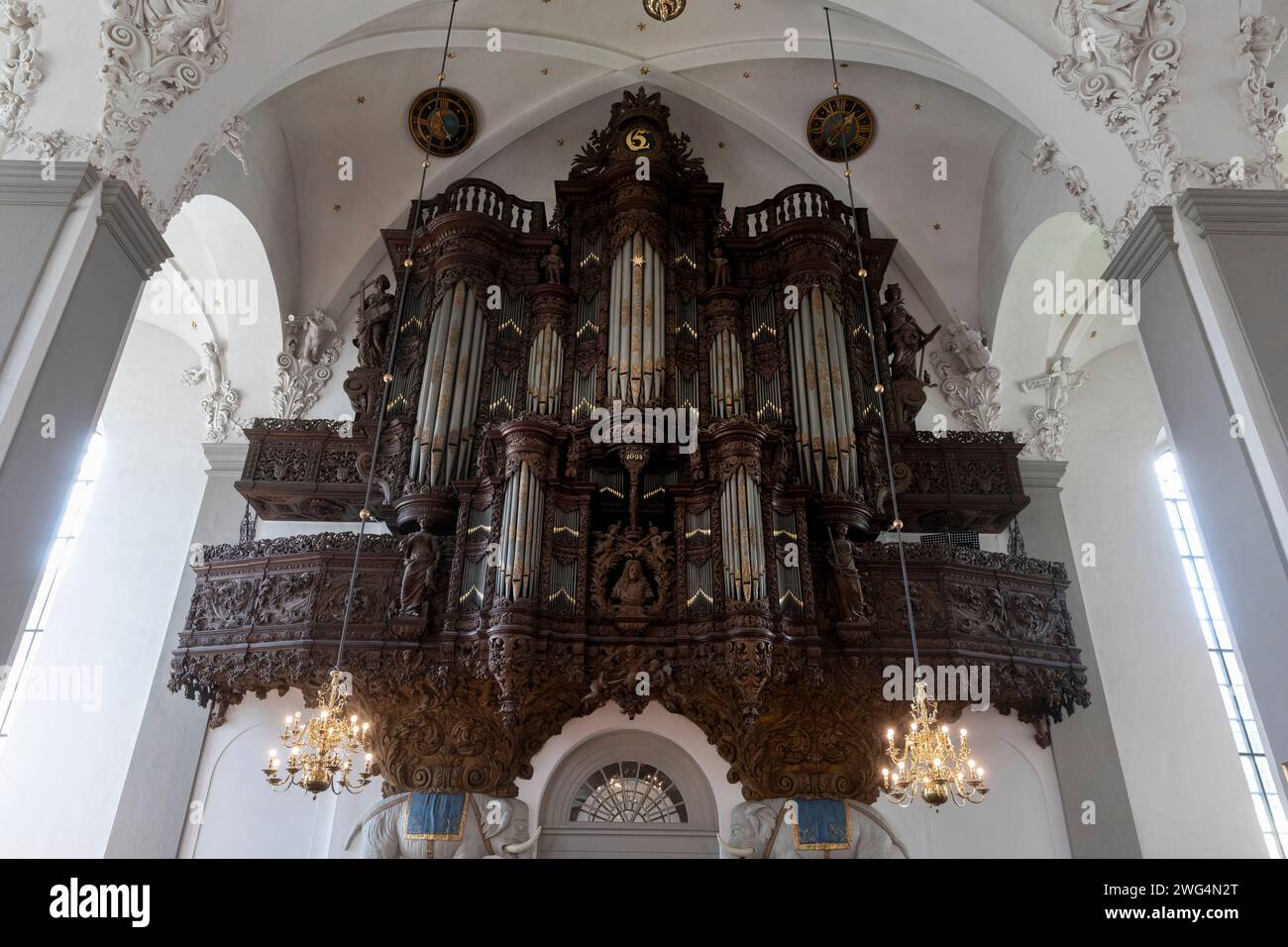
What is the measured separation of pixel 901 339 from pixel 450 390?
5.26 metres

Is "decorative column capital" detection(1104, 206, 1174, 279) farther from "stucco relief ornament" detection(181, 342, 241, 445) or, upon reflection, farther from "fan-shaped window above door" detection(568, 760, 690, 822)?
"stucco relief ornament" detection(181, 342, 241, 445)

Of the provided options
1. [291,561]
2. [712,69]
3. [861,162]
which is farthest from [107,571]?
[861,162]

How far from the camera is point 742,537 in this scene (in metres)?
7.73

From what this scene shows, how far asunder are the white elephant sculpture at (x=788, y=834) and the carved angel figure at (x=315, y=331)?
25.7 feet

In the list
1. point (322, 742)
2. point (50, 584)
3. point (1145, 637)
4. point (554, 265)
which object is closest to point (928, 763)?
point (322, 742)

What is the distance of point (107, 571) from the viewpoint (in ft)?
37.3

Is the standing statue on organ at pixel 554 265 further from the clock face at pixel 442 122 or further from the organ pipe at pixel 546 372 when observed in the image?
the clock face at pixel 442 122

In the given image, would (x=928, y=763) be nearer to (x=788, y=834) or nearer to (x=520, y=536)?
(x=788, y=834)

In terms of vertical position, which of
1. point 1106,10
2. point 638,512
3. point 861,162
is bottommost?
point 638,512

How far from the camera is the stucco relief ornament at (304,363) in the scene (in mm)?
11023

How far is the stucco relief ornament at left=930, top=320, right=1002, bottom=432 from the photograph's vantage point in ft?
36.1

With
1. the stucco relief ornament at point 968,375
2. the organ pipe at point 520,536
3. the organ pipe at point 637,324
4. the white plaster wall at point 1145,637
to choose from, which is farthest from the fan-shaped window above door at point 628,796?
the stucco relief ornament at point 968,375
